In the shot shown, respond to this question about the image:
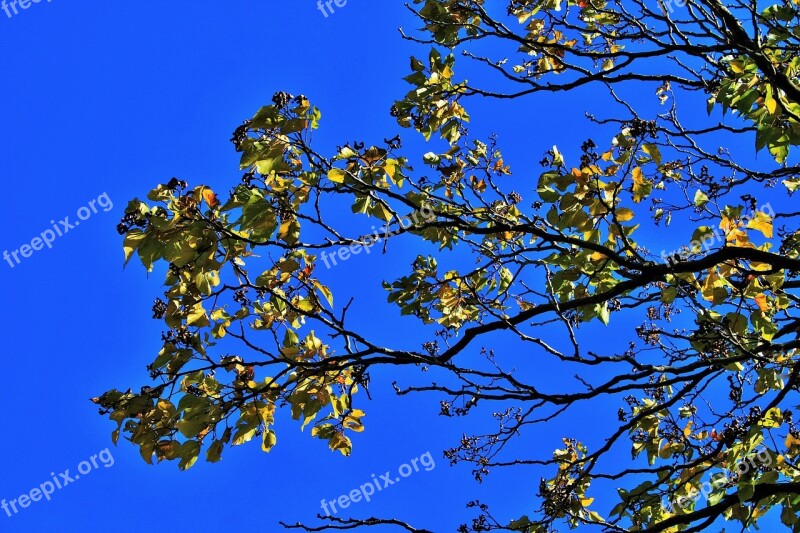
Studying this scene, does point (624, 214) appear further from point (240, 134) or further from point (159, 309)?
point (159, 309)

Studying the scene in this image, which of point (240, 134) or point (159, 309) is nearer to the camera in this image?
point (240, 134)

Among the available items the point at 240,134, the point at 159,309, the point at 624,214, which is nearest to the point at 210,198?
the point at 240,134

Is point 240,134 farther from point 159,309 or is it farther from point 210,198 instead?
point 159,309

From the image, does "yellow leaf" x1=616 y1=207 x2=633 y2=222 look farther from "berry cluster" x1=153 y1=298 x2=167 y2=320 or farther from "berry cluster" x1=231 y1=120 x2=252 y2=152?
"berry cluster" x1=153 y1=298 x2=167 y2=320

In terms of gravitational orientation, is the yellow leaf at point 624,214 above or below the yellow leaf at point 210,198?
below

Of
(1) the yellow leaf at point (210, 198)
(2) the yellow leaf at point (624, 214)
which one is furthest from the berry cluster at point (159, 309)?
(2) the yellow leaf at point (624, 214)

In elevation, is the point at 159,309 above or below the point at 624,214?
above

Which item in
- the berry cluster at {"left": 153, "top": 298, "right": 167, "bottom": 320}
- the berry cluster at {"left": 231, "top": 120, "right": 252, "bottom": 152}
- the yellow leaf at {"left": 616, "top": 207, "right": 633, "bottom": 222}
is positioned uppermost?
the berry cluster at {"left": 231, "top": 120, "right": 252, "bottom": 152}

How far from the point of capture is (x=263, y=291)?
173 inches

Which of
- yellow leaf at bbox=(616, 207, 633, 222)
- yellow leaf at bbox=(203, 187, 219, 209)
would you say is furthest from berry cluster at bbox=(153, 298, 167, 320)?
yellow leaf at bbox=(616, 207, 633, 222)

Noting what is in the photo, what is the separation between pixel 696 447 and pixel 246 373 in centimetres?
316

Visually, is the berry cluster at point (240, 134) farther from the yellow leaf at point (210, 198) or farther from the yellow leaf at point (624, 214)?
the yellow leaf at point (624, 214)

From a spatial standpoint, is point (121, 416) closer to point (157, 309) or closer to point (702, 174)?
point (157, 309)

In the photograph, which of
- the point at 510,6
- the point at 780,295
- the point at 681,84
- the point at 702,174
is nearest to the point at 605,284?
the point at 780,295
